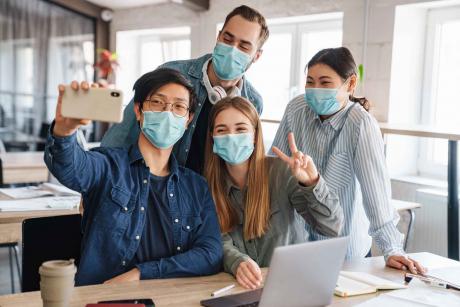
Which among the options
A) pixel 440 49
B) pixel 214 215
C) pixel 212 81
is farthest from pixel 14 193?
pixel 440 49

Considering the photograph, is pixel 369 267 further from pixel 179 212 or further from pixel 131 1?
pixel 131 1

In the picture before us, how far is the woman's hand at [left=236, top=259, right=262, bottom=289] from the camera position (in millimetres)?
1559

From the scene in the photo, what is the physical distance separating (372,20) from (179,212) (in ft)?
8.91

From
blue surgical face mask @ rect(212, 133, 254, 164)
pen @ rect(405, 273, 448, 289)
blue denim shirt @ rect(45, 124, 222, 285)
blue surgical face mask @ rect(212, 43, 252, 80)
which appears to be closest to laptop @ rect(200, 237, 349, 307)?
blue denim shirt @ rect(45, 124, 222, 285)

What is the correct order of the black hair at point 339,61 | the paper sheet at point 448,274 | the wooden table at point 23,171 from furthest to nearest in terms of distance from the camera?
the wooden table at point 23,171
the black hair at point 339,61
the paper sheet at point 448,274

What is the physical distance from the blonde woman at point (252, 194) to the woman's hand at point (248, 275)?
0.13 meters

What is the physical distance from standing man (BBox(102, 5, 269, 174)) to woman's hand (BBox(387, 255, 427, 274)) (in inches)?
28.6

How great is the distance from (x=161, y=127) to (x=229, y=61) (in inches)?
18.4

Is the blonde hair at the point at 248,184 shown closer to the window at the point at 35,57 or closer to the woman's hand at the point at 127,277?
the woman's hand at the point at 127,277

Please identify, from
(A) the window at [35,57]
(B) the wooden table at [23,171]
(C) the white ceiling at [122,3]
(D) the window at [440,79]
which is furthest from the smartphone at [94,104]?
(A) the window at [35,57]

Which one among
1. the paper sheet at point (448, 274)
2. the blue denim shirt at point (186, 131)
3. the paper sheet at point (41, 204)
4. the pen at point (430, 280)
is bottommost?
the paper sheet at point (41, 204)

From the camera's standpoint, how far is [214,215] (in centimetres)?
176

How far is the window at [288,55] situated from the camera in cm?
468

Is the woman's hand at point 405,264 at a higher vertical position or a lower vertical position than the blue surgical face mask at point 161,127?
lower
